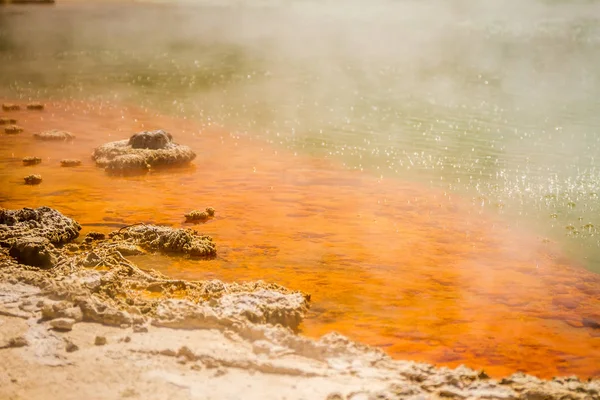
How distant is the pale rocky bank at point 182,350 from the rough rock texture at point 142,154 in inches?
117

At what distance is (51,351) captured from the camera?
3.34 metres

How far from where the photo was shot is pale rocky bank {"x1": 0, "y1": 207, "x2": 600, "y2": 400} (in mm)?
3100

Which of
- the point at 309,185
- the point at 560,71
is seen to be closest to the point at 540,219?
the point at 309,185

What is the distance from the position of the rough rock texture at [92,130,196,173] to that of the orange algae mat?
0.18 m

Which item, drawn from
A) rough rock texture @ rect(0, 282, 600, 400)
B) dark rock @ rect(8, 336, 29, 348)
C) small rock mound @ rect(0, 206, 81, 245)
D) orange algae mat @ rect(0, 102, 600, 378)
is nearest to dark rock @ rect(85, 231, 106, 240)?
small rock mound @ rect(0, 206, 81, 245)

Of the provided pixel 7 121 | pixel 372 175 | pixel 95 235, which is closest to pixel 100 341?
pixel 95 235

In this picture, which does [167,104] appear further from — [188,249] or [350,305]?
[350,305]

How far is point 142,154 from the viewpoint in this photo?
298 inches

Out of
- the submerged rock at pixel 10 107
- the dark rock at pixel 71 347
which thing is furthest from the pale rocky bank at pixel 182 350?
the submerged rock at pixel 10 107

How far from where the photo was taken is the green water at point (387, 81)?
758 centimetres

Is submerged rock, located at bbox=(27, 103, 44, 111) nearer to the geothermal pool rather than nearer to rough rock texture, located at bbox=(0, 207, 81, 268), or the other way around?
the geothermal pool

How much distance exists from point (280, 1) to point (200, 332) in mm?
27867

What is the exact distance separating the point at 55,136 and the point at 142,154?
1818mm

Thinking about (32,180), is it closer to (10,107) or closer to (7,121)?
(7,121)
